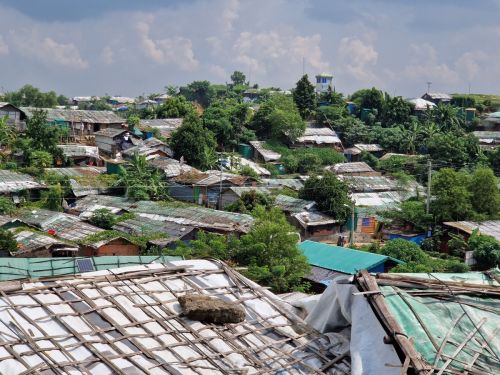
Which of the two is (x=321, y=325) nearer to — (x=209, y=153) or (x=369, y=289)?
(x=369, y=289)

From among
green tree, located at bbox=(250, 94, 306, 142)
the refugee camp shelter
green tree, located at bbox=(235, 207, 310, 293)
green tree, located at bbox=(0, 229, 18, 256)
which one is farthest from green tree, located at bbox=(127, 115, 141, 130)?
green tree, located at bbox=(235, 207, 310, 293)

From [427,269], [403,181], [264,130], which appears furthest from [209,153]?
[427,269]

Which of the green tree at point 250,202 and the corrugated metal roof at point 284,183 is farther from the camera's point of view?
the corrugated metal roof at point 284,183

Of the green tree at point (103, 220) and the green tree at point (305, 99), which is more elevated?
the green tree at point (305, 99)

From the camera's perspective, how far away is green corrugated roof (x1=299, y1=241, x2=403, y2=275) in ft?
61.6

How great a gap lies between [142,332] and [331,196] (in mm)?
22264

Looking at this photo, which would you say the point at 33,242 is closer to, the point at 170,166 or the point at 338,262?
the point at 338,262

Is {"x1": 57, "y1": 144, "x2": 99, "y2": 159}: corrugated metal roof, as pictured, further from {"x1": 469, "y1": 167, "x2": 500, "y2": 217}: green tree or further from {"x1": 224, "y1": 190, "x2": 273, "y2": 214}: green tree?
{"x1": 469, "y1": 167, "x2": 500, "y2": 217}: green tree

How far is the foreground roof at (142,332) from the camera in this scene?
456 cm

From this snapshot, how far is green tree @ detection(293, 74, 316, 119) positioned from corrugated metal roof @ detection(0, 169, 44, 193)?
71.7 feet

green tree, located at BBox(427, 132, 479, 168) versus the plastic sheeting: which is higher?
the plastic sheeting

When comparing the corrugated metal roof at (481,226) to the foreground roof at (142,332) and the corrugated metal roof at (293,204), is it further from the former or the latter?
the foreground roof at (142,332)

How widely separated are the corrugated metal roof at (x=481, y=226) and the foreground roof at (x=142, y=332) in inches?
773

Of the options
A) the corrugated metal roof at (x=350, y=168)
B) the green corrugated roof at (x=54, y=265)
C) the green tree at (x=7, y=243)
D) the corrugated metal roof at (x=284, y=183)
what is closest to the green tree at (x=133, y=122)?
the corrugated metal roof at (x=284, y=183)
